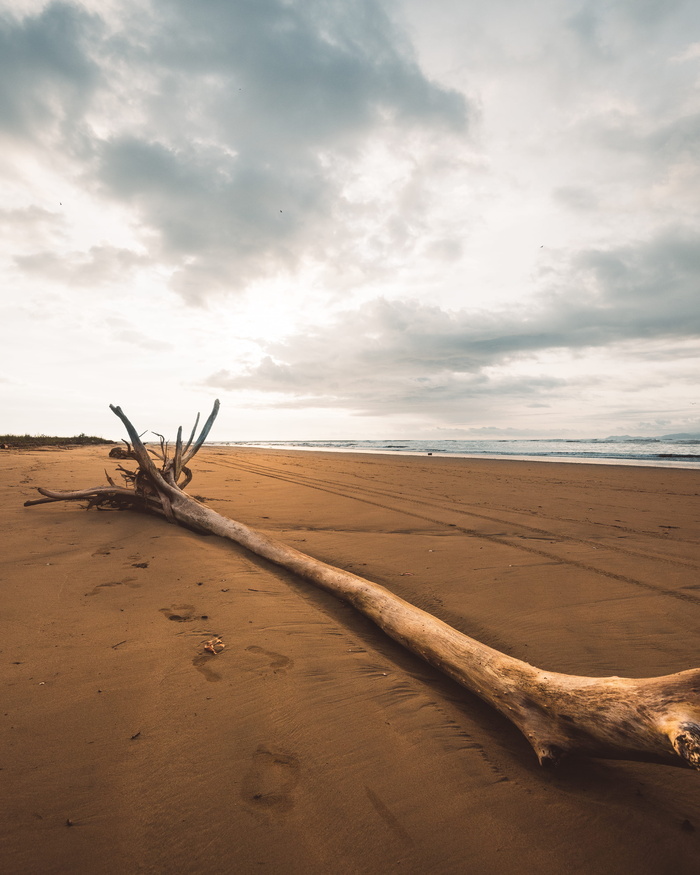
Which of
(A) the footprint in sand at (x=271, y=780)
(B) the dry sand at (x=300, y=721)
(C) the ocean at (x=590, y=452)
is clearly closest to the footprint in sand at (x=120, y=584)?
(B) the dry sand at (x=300, y=721)

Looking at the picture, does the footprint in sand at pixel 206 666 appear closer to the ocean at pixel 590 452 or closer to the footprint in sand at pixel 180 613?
the footprint in sand at pixel 180 613

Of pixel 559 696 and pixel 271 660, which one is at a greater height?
pixel 559 696

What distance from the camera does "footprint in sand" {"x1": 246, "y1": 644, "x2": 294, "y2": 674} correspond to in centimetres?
228

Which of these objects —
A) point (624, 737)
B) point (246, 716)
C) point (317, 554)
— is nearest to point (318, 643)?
point (246, 716)

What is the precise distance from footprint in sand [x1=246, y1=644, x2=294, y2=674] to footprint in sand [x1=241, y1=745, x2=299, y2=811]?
0.57 m

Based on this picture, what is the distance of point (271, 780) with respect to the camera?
1.55m

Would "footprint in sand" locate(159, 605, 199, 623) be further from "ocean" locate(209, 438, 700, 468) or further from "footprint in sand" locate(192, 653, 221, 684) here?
"ocean" locate(209, 438, 700, 468)

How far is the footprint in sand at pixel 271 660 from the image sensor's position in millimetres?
2275

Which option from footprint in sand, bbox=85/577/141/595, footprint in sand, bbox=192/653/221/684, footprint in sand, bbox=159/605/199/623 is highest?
footprint in sand, bbox=85/577/141/595

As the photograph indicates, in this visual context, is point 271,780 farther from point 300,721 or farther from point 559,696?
point 559,696

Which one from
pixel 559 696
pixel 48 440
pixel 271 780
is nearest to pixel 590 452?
pixel 559 696

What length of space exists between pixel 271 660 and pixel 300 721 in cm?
51

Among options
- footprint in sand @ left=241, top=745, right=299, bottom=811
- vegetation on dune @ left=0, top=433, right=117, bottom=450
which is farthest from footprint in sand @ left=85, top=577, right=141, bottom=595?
vegetation on dune @ left=0, top=433, right=117, bottom=450

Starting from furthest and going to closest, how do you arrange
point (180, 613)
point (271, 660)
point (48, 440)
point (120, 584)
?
point (48, 440), point (120, 584), point (180, 613), point (271, 660)
